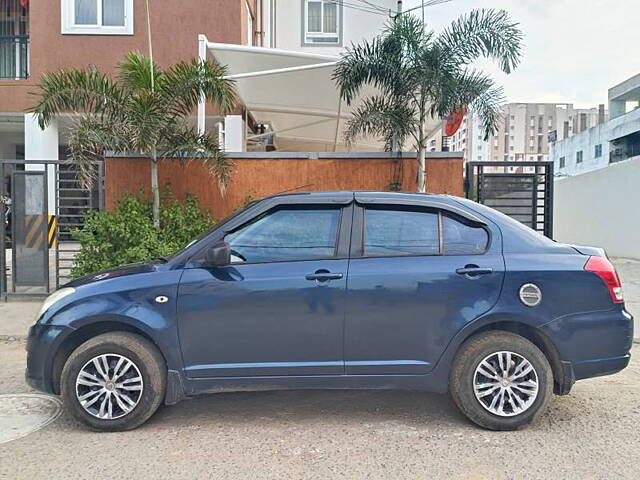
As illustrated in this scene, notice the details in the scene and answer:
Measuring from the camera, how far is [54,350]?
395 cm

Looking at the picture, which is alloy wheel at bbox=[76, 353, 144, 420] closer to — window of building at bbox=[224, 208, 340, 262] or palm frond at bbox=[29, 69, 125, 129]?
window of building at bbox=[224, 208, 340, 262]

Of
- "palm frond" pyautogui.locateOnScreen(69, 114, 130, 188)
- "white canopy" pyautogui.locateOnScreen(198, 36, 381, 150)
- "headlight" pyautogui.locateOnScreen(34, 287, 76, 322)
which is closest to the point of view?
"headlight" pyautogui.locateOnScreen(34, 287, 76, 322)

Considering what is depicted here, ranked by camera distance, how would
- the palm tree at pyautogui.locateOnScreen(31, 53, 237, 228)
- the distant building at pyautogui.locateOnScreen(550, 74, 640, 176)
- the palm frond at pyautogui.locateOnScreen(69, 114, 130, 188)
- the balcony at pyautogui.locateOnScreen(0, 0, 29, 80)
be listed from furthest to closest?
the distant building at pyautogui.locateOnScreen(550, 74, 640, 176) < the balcony at pyautogui.locateOnScreen(0, 0, 29, 80) < the palm tree at pyautogui.locateOnScreen(31, 53, 237, 228) < the palm frond at pyautogui.locateOnScreen(69, 114, 130, 188)

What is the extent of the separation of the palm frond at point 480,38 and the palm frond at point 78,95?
4.85 meters

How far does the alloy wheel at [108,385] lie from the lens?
391cm

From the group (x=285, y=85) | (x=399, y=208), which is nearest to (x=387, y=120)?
(x=285, y=85)

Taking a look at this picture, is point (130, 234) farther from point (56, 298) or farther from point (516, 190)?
point (516, 190)

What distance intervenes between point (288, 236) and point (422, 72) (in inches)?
185

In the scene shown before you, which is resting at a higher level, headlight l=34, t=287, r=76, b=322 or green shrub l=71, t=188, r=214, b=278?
green shrub l=71, t=188, r=214, b=278

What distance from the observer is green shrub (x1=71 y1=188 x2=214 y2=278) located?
7.45 meters

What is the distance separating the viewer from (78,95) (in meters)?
7.38

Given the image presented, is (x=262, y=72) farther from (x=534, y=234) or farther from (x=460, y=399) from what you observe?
(x=460, y=399)

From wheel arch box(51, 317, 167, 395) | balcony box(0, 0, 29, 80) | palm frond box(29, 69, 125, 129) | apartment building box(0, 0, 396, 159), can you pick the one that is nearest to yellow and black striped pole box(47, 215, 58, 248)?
palm frond box(29, 69, 125, 129)

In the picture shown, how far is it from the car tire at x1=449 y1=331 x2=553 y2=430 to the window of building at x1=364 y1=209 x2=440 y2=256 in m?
0.86
